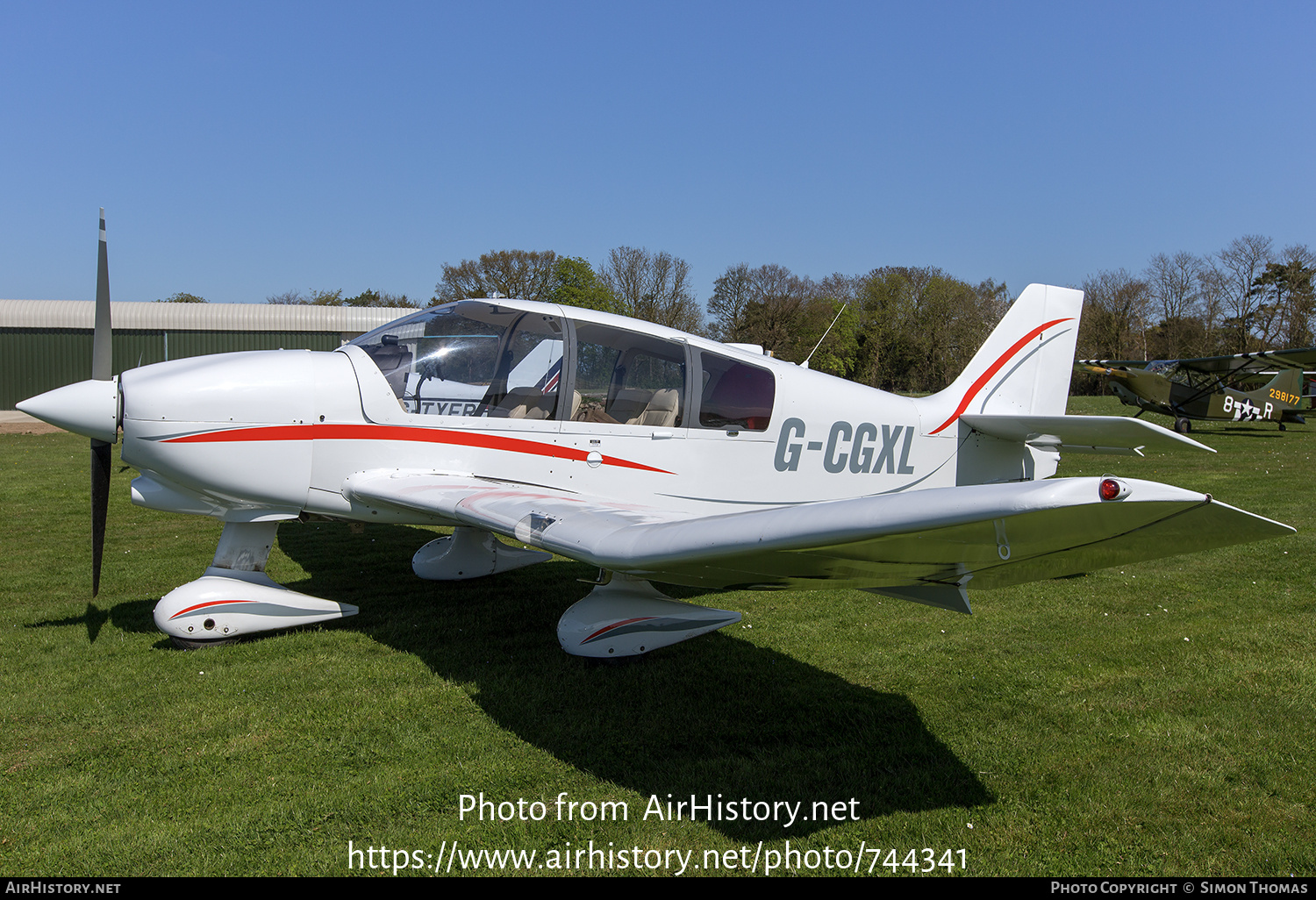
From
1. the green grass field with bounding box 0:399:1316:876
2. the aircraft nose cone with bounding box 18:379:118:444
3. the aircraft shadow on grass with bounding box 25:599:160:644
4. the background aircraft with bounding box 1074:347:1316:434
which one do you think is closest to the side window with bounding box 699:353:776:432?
the green grass field with bounding box 0:399:1316:876

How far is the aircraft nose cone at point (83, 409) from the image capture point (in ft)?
14.8

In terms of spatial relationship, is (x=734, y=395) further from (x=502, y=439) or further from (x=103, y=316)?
(x=103, y=316)

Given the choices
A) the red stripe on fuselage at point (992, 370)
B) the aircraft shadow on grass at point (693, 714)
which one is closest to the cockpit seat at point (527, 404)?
the aircraft shadow on grass at point (693, 714)

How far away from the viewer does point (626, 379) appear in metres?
5.16

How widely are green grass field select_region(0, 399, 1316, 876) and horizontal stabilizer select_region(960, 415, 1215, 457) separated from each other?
122 centimetres

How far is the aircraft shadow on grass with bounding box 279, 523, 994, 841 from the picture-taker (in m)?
3.27

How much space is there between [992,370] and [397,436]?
187 inches

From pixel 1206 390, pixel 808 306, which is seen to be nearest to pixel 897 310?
pixel 808 306

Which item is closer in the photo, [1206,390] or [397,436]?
[397,436]

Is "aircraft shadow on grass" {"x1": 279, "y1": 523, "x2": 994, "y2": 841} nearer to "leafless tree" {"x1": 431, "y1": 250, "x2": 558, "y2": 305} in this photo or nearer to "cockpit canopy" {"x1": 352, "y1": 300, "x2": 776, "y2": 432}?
"cockpit canopy" {"x1": 352, "y1": 300, "x2": 776, "y2": 432}

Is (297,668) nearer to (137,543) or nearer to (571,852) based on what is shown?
(571,852)

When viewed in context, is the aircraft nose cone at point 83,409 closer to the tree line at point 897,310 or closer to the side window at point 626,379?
the side window at point 626,379
